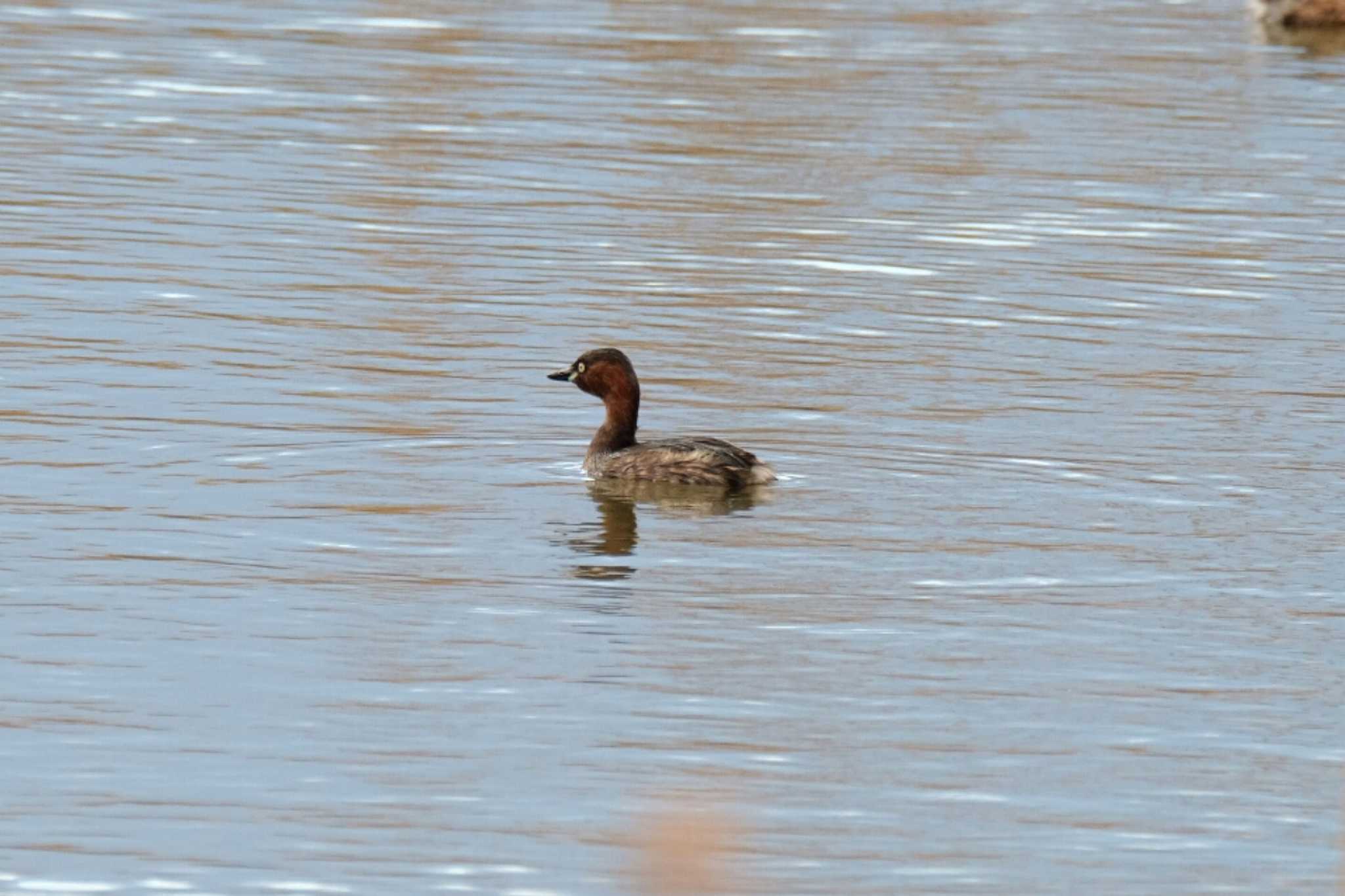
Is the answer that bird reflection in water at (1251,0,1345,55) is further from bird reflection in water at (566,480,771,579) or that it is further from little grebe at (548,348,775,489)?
bird reflection in water at (566,480,771,579)

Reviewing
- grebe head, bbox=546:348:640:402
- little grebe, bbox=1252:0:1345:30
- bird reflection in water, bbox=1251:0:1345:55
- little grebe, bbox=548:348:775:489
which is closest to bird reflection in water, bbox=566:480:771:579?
little grebe, bbox=548:348:775:489

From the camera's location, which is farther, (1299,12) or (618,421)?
(1299,12)

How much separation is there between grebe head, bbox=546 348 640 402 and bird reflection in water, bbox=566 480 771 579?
662 mm

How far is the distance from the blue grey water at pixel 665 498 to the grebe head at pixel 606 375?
362mm

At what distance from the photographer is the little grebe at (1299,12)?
37906 mm

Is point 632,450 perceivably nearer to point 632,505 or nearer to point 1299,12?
point 632,505

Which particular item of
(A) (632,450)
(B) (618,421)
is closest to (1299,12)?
(B) (618,421)

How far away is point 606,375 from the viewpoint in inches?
566

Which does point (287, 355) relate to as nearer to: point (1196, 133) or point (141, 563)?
point (141, 563)

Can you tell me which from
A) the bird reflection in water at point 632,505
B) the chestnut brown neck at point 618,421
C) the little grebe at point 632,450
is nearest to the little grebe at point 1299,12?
the little grebe at point 632,450

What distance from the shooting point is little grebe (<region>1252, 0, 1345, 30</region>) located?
37906 millimetres

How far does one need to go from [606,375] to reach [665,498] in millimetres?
1002

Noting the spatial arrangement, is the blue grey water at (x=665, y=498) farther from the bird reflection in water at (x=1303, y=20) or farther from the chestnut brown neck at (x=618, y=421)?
the bird reflection in water at (x=1303, y=20)

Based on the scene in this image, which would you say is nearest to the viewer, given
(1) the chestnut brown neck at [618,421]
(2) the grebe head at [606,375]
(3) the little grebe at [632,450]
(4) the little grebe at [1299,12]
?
(3) the little grebe at [632,450]
